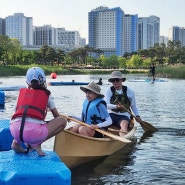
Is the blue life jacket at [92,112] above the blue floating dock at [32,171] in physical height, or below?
above

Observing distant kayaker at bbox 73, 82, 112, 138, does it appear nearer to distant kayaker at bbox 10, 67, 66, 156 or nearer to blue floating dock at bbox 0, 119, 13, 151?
blue floating dock at bbox 0, 119, 13, 151

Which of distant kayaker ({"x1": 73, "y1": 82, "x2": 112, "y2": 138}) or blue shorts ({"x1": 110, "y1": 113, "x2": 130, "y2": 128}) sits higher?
distant kayaker ({"x1": 73, "y1": 82, "x2": 112, "y2": 138})

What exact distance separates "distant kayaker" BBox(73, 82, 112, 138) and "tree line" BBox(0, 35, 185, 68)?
87.7 m

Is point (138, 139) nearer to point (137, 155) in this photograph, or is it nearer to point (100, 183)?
point (137, 155)

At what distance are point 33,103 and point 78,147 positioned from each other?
208 centimetres

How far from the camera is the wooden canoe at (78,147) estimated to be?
23.8 ft

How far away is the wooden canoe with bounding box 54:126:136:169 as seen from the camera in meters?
7.24

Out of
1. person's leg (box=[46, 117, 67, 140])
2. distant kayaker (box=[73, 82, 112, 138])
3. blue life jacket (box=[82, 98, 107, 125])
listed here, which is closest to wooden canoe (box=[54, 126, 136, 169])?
distant kayaker (box=[73, 82, 112, 138])

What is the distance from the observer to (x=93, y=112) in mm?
8109

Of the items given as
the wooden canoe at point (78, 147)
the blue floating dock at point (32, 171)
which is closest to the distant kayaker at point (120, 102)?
the wooden canoe at point (78, 147)

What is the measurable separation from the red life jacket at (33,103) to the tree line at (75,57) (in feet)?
295

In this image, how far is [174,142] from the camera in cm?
1117

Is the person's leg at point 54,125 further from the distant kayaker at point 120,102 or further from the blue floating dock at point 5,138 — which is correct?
the distant kayaker at point 120,102

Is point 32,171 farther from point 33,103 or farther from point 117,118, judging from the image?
point 117,118
